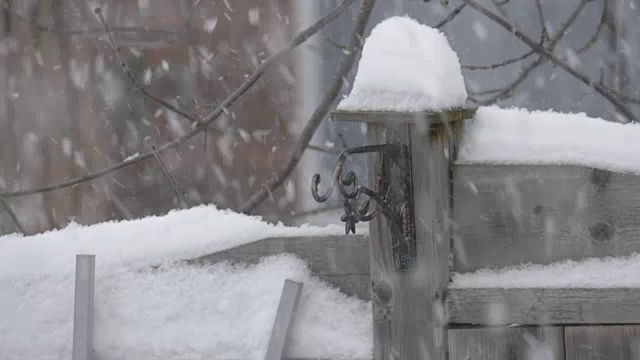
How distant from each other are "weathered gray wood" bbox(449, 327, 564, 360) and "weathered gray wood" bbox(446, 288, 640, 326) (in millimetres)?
19

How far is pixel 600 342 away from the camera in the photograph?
201 cm

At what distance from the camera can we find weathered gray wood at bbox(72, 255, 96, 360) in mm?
2240

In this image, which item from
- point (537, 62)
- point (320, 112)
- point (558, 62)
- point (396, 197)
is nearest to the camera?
point (396, 197)

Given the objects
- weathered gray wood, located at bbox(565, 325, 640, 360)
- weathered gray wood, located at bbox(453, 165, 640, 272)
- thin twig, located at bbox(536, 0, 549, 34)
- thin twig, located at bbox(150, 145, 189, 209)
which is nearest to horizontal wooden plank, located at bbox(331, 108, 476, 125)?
weathered gray wood, located at bbox(453, 165, 640, 272)

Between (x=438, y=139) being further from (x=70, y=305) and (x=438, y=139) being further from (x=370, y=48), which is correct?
(x=70, y=305)

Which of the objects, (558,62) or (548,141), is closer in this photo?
(548,141)

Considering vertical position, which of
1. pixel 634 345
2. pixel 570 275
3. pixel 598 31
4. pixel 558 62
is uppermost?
pixel 598 31

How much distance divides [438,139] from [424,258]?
0.83 feet

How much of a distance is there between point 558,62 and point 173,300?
1842 millimetres

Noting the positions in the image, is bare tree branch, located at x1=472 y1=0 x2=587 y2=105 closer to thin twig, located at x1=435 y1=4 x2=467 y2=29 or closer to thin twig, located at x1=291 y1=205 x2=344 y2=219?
thin twig, located at x1=435 y1=4 x2=467 y2=29

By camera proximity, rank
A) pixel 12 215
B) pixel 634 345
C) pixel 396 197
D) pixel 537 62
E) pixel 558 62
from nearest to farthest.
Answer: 1. pixel 634 345
2. pixel 396 197
3. pixel 558 62
4. pixel 537 62
5. pixel 12 215

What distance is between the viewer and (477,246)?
82.0 inches

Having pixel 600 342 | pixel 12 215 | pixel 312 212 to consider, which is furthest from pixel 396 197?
pixel 12 215

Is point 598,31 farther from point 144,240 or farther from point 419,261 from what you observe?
point 144,240
